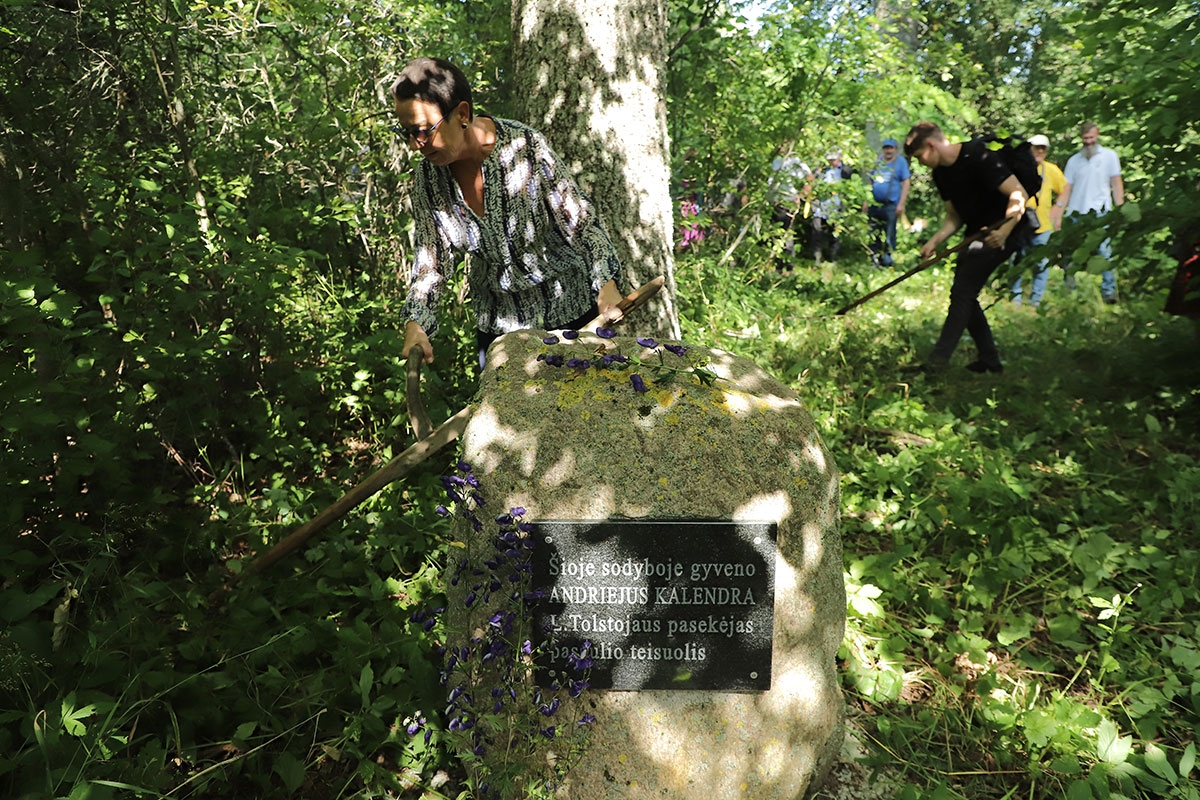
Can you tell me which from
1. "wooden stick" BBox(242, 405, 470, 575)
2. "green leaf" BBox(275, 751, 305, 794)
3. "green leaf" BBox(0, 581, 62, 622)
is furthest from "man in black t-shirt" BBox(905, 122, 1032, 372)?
"green leaf" BBox(0, 581, 62, 622)

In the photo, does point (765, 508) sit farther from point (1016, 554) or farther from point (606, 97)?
→ point (606, 97)

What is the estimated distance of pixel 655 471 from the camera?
2.05m

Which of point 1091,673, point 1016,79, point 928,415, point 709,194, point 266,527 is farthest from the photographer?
point 1016,79

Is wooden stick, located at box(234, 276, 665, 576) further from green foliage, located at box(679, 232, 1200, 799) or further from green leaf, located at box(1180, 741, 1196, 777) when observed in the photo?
green leaf, located at box(1180, 741, 1196, 777)

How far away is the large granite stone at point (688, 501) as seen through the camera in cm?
201

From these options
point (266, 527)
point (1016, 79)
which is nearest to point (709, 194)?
point (266, 527)

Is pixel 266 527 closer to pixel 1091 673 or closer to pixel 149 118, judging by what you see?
pixel 149 118

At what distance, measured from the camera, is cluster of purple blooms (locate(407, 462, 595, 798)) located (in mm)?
1912

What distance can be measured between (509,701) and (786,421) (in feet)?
3.81

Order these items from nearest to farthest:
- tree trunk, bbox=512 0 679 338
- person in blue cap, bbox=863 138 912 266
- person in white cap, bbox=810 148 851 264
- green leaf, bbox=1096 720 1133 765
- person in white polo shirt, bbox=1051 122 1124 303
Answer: green leaf, bbox=1096 720 1133 765
tree trunk, bbox=512 0 679 338
person in white cap, bbox=810 148 851 264
person in white polo shirt, bbox=1051 122 1124 303
person in blue cap, bbox=863 138 912 266

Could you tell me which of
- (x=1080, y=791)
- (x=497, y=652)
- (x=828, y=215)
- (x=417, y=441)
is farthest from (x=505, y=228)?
(x=828, y=215)

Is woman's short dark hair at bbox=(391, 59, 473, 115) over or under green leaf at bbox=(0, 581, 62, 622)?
over

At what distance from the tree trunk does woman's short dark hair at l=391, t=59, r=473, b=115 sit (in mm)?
1338

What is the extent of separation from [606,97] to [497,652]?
274cm
